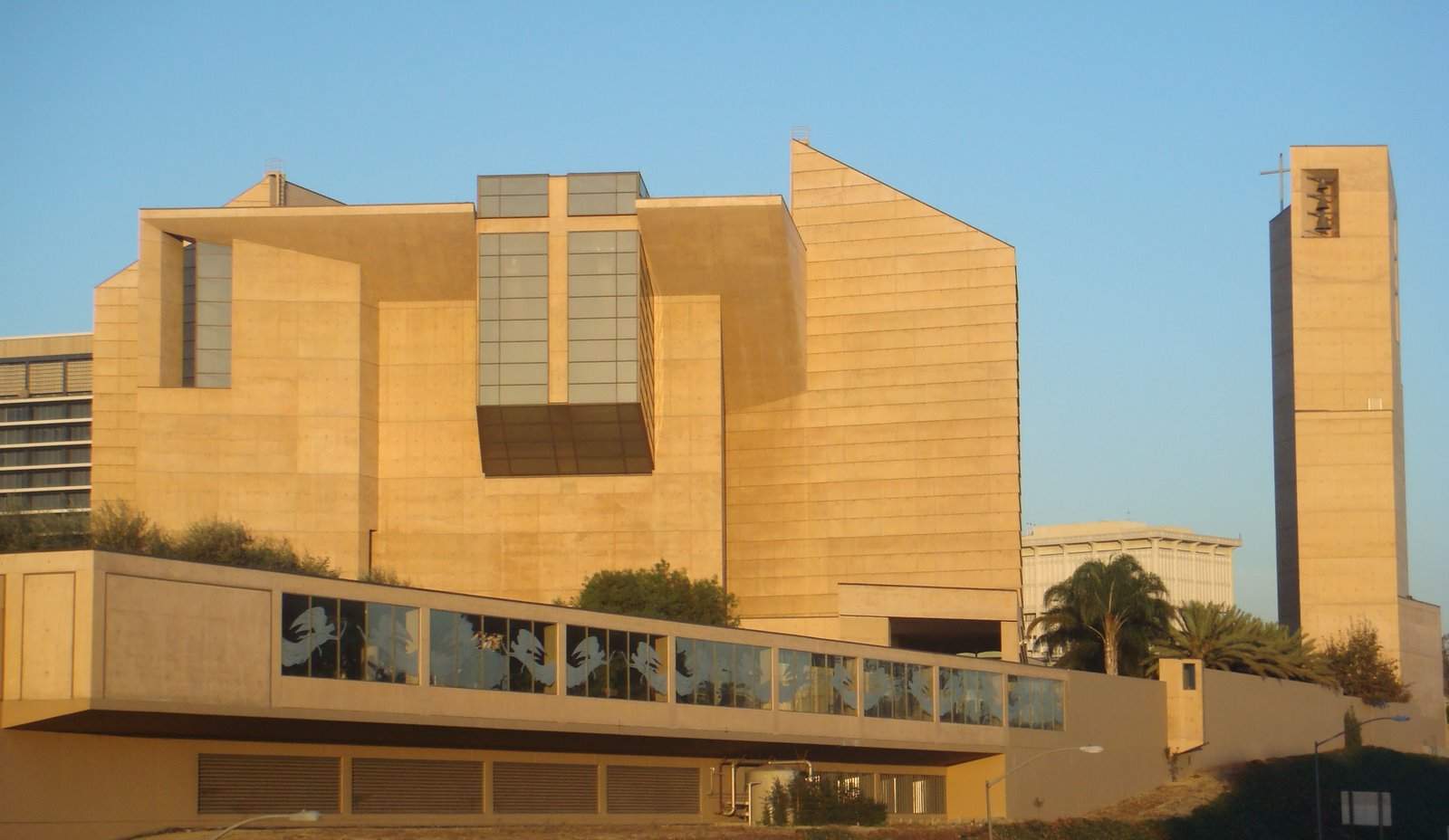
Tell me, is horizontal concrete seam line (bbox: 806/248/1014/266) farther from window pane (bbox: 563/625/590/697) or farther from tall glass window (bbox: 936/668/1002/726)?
window pane (bbox: 563/625/590/697)

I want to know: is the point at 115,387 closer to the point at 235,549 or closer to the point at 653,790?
the point at 235,549

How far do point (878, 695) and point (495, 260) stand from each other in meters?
30.9

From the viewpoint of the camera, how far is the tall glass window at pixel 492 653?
46.7 meters

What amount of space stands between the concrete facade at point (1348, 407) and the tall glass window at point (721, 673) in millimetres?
50901

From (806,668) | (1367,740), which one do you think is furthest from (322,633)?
(1367,740)

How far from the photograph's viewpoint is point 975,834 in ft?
193

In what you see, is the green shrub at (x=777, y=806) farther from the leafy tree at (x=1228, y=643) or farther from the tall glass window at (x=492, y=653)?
the leafy tree at (x=1228, y=643)

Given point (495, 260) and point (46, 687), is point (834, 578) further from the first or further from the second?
point (46, 687)

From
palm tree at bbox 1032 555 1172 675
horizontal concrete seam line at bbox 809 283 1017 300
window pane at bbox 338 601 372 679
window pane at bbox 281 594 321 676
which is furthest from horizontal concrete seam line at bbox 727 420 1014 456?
window pane at bbox 281 594 321 676

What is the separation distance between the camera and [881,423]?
88.4 m

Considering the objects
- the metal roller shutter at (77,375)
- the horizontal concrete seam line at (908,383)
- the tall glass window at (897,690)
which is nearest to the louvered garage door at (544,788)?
the tall glass window at (897,690)

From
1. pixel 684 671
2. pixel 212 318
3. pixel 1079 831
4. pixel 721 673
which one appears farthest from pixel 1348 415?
pixel 212 318

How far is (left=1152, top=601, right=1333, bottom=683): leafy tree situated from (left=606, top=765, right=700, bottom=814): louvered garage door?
32306 millimetres

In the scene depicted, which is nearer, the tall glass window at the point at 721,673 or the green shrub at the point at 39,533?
the tall glass window at the point at 721,673
